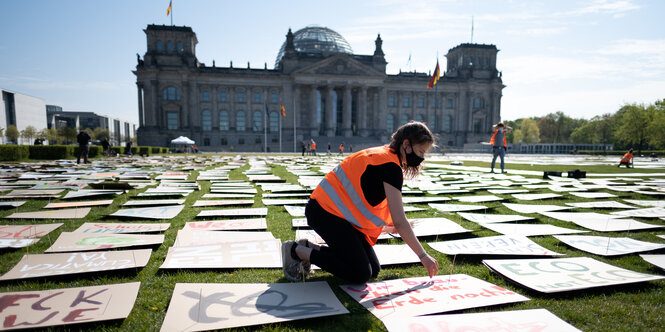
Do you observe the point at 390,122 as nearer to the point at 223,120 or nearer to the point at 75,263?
the point at 223,120

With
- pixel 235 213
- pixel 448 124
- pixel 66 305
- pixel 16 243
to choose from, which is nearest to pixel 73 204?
pixel 16 243

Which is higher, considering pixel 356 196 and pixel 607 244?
pixel 356 196

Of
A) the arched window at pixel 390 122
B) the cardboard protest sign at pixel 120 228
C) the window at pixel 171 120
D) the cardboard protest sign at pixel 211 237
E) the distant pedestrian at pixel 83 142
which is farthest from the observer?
the arched window at pixel 390 122

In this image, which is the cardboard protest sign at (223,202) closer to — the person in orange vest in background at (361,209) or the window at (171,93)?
the person in orange vest in background at (361,209)

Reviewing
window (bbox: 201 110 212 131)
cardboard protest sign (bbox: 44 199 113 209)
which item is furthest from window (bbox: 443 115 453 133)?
cardboard protest sign (bbox: 44 199 113 209)

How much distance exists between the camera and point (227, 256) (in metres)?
3.48

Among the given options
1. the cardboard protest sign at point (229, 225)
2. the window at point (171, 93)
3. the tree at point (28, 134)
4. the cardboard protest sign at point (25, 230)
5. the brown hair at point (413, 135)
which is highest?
the window at point (171, 93)

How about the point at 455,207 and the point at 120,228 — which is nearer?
the point at 120,228

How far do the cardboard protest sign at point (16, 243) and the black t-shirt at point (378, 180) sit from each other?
12.5ft

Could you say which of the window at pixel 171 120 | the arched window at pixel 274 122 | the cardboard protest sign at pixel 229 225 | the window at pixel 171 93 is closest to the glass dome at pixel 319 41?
the arched window at pixel 274 122

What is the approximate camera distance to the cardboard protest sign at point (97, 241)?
355cm

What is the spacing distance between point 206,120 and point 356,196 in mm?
61792

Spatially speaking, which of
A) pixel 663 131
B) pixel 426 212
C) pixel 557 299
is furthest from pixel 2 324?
pixel 663 131

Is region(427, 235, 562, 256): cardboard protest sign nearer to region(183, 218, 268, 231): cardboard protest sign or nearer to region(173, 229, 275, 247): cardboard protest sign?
region(173, 229, 275, 247): cardboard protest sign
